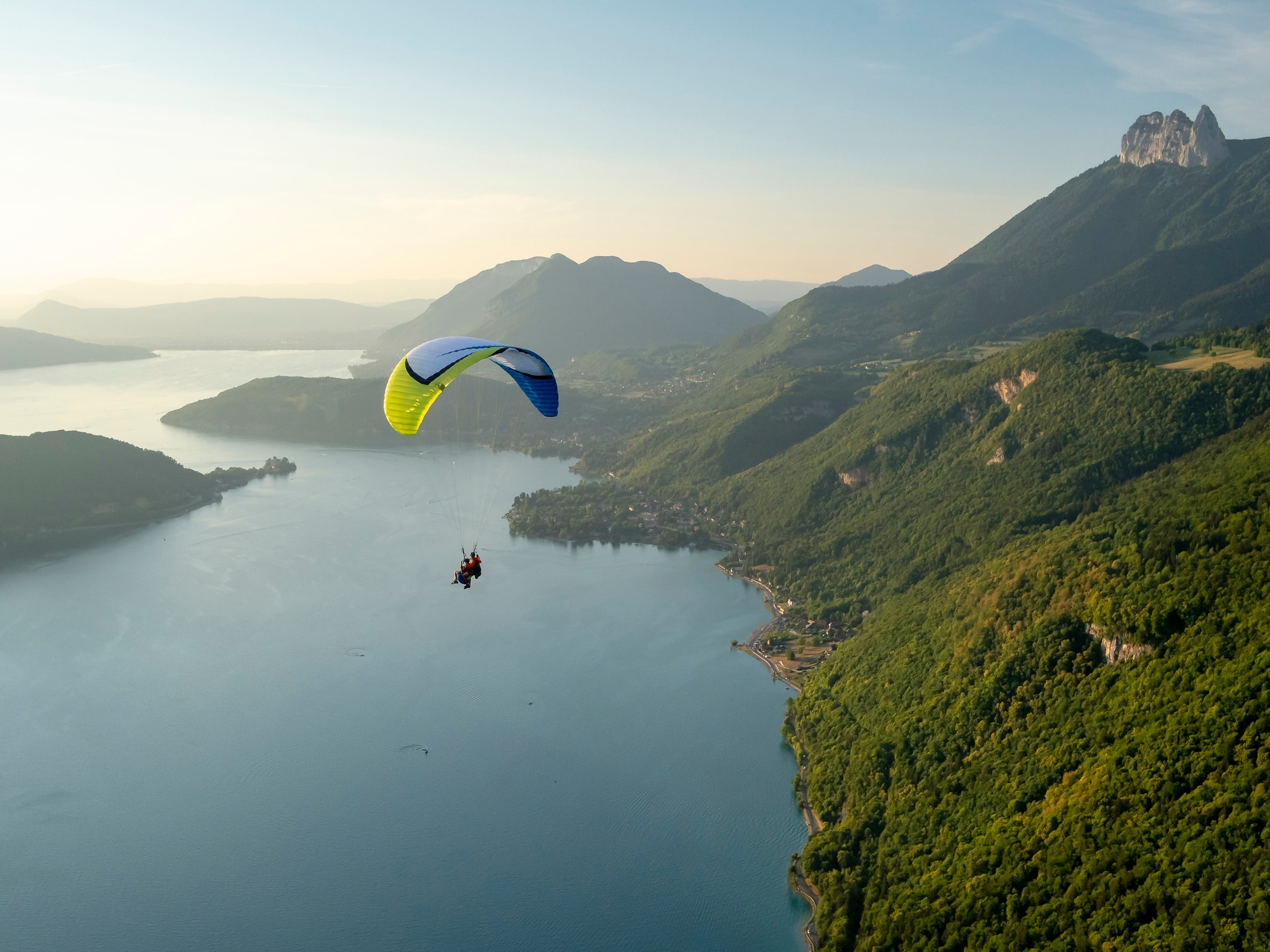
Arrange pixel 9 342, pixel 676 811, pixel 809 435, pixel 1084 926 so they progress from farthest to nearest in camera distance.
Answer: pixel 9 342
pixel 809 435
pixel 676 811
pixel 1084 926

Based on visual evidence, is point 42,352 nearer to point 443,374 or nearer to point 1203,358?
point 443,374

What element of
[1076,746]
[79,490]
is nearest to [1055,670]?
[1076,746]

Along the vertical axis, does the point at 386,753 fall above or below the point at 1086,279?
below

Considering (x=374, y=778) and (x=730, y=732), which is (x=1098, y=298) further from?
(x=374, y=778)

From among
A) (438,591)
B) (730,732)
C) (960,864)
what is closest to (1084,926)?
(960,864)

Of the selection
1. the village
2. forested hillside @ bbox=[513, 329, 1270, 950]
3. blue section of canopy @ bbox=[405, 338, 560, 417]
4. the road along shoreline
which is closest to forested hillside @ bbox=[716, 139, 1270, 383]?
forested hillside @ bbox=[513, 329, 1270, 950]

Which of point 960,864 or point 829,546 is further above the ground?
point 829,546

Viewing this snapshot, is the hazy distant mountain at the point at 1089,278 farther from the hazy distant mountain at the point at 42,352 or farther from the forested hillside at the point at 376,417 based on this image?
the hazy distant mountain at the point at 42,352
